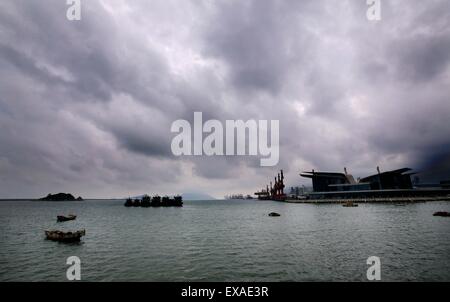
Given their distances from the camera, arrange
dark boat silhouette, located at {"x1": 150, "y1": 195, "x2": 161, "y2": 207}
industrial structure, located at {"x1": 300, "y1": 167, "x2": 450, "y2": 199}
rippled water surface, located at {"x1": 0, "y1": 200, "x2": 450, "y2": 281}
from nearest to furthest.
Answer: rippled water surface, located at {"x1": 0, "y1": 200, "x2": 450, "y2": 281}
industrial structure, located at {"x1": 300, "y1": 167, "x2": 450, "y2": 199}
dark boat silhouette, located at {"x1": 150, "y1": 195, "x2": 161, "y2": 207}

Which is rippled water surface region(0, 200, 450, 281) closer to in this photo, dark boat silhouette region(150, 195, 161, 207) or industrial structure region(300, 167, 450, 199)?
industrial structure region(300, 167, 450, 199)

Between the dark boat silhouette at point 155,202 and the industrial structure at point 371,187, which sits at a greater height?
the industrial structure at point 371,187

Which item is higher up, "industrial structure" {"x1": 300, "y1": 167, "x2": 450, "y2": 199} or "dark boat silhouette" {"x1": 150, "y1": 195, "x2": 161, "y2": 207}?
"industrial structure" {"x1": 300, "y1": 167, "x2": 450, "y2": 199}

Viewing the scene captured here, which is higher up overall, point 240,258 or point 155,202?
point 240,258

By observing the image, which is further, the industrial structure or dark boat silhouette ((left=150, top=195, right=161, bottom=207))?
dark boat silhouette ((left=150, top=195, right=161, bottom=207))

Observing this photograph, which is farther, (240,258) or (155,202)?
(155,202)

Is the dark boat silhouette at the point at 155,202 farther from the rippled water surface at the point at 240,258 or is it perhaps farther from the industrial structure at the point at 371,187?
the rippled water surface at the point at 240,258

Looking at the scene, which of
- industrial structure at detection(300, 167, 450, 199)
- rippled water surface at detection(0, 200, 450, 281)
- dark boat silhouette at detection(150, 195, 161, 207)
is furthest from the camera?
dark boat silhouette at detection(150, 195, 161, 207)

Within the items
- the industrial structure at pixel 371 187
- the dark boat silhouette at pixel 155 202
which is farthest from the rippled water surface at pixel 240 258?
the dark boat silhouette at pixel 155 202

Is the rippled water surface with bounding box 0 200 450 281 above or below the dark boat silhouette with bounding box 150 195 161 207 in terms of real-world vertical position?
above

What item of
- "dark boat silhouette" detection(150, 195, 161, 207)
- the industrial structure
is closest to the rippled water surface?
the industrial structure

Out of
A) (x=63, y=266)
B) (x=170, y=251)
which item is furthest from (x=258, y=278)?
(x=63, y=266)

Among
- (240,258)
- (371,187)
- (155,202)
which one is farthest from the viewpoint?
(155,202)
